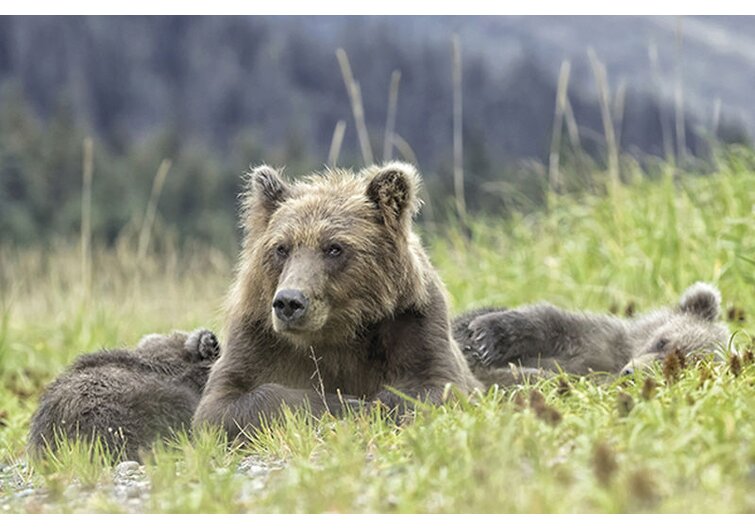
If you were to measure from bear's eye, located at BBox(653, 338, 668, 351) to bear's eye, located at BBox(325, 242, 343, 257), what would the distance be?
2393 mm

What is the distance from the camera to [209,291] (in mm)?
12891

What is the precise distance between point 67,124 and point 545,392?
4794 cm

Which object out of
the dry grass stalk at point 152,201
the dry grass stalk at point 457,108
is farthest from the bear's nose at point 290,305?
the dry grass stalk at point 457,108

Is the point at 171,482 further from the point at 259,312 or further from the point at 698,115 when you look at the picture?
the point at 698,115

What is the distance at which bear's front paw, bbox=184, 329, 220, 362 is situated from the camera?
254 inches

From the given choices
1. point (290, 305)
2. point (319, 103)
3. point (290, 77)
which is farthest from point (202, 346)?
point (290, 77)

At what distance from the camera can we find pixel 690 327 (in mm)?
6785

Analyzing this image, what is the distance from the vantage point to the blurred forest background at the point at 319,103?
11445mm

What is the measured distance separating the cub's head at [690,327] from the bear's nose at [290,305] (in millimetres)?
2217

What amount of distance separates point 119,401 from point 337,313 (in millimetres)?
1275

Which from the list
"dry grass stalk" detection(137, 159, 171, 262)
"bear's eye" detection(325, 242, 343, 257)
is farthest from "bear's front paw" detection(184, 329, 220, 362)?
"dry grass stalk" detection(137, 159, 171, 262)

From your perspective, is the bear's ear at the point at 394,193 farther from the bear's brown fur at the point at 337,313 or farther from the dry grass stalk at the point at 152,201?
the dry grass stalk at the point at 152,201

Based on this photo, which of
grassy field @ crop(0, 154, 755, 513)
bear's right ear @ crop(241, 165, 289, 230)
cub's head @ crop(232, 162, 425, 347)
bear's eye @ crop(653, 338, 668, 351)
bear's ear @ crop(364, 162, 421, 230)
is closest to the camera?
grassy field @ crop(0, 154, 755, 513)

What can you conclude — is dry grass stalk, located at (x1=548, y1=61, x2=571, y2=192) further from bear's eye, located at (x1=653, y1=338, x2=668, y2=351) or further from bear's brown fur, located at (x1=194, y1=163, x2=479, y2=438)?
bear's brown fur, located at (x1=194, y1=163, x2=479, y2=438)
